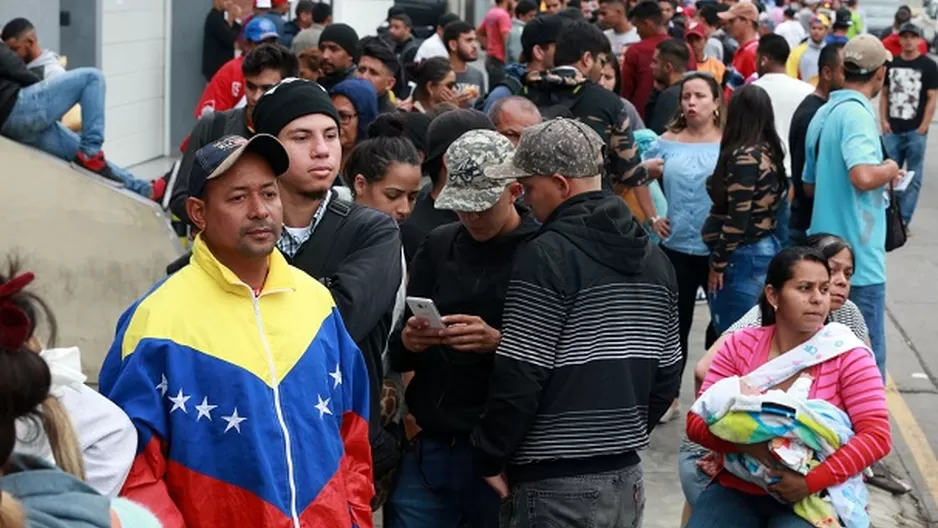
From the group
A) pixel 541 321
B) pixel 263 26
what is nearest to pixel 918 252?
pixel 263 26

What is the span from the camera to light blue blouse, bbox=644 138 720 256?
8.51 meters

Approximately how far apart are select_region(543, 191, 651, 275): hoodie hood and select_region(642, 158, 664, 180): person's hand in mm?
4177

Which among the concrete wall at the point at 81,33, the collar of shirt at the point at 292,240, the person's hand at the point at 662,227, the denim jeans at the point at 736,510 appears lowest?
the concrete wall at the point at 81,33

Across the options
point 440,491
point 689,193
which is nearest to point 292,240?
point 440,491

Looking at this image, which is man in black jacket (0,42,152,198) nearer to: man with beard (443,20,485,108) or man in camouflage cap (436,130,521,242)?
man with beard (443,20,485,108)

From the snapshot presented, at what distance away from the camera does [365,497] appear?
12.8 feet

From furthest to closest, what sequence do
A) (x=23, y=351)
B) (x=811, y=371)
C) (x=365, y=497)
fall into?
1. (x=811, y=371)
2. (x=365, y=497)
3. (x=23, y=351)

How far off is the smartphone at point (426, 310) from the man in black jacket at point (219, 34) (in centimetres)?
1148

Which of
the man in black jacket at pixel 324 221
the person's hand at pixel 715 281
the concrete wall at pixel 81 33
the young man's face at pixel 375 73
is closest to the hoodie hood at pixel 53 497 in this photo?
the man in black jacket at pixel 324 221

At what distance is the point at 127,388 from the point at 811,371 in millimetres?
2596

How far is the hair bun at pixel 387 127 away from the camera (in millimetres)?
6238

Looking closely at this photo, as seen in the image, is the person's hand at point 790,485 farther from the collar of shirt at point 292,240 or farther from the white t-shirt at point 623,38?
the white t-shirt at point 623,38

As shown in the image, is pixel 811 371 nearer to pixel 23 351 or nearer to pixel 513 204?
pixel 513 204

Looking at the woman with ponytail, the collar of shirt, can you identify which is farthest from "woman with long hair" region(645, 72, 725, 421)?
the woman with ponytail
